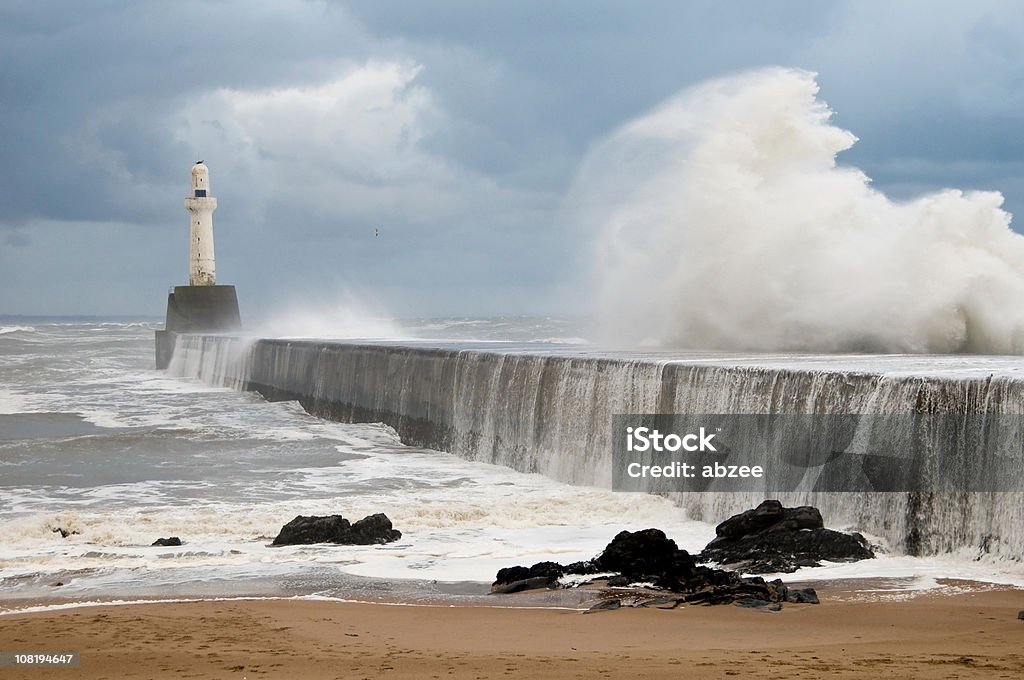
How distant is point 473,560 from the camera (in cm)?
804

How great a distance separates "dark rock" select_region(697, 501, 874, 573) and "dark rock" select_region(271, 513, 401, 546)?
8.06 ft

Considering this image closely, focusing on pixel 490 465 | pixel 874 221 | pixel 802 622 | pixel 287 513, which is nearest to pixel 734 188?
pixel 874 221

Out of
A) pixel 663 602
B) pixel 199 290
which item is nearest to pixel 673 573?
pixel 663 602

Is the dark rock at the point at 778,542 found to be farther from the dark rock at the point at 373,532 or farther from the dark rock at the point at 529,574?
the dark rock at the point at 373,532

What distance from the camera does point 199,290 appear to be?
→ 3372cm

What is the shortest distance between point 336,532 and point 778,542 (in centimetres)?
319

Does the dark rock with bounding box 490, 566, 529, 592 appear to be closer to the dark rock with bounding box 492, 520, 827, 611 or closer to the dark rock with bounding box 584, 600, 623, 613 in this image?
the dark rock with bounding box 492, 520, 827, 611

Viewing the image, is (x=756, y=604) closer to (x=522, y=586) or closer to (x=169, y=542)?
(x=522, y=586)

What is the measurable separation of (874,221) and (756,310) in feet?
6.75

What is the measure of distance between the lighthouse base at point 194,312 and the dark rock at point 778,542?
27.4 meters

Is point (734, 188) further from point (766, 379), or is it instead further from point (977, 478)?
point (977, 478)

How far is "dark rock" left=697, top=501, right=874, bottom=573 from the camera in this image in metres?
7.34

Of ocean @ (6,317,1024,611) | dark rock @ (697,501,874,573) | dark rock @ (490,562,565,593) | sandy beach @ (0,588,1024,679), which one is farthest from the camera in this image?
dark rock @ (697,501,874,573)

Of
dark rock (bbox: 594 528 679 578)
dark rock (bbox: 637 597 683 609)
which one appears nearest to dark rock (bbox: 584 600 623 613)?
dark rock (bbox: 637 597 683 609)
